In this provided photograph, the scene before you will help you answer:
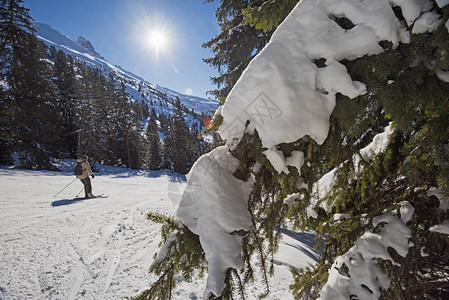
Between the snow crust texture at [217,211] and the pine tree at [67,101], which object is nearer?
the snow crust texture at [217,211]

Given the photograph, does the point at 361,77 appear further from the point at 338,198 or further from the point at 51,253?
the point at 51,253

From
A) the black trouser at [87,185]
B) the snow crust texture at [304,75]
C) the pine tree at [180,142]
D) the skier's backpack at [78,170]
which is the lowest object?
the black trouser at [87,185]

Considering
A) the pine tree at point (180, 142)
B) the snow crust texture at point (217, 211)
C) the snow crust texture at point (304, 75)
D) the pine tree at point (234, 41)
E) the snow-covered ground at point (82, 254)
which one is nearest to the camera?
the snow crust texture at point (304, 75)

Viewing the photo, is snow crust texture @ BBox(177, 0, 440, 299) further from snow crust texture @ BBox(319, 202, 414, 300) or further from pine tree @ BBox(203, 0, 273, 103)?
pine tree @ BBox(203, 0, 273, 103)

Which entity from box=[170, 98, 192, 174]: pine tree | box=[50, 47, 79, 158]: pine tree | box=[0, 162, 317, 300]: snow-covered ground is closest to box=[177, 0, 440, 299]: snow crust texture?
box=[0, 162, 317, 300]: snow-covered ground

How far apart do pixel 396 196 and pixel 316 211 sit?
0.89m

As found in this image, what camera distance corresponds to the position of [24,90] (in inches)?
616

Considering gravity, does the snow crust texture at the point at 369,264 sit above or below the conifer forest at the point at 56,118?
below

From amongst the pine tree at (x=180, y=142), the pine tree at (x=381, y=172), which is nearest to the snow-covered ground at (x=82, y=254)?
the pine tree at (x=381, y=172)

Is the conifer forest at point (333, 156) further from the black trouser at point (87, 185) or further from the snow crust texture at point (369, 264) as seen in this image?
the black trouser at point (87, 185)

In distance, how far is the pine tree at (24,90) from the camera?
14.9 metres

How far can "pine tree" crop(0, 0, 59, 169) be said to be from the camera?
48.8 ft

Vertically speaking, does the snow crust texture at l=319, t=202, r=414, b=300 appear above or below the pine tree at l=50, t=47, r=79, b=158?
below

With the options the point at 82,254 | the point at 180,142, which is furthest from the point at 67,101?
the point at 82,254
